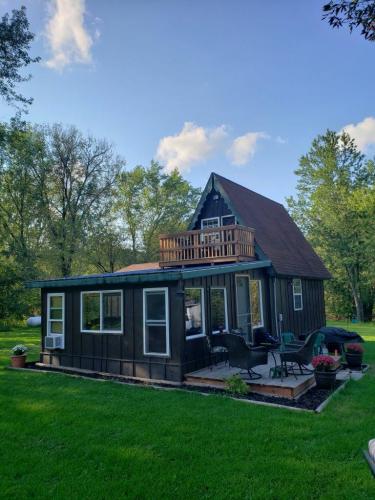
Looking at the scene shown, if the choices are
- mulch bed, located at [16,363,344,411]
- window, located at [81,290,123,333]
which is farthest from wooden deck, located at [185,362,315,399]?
window, located at [81,290,123,333]

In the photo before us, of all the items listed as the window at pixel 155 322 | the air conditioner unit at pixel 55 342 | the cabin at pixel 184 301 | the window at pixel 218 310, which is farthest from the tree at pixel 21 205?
the window at pixel 218 310

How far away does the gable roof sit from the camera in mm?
13387

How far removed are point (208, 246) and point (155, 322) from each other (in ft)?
14.5

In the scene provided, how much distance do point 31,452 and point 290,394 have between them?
4.54m

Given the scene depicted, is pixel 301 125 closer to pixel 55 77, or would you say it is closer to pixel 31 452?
pixel 55 77

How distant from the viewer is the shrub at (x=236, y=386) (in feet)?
22.6

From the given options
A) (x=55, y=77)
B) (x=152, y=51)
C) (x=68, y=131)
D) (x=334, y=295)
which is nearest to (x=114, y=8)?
(x=152, y=51)

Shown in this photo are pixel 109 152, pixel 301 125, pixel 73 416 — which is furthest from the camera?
pixel 109 152

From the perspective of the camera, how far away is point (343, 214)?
28.8 m

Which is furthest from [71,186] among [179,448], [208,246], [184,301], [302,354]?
[179,448]

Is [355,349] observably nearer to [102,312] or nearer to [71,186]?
[102,312]

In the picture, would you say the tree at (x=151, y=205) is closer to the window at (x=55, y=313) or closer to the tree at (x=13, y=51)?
the tree at (x=13, y=51)

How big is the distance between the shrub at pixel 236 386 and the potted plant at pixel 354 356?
3738mm

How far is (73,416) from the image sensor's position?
5613mm
